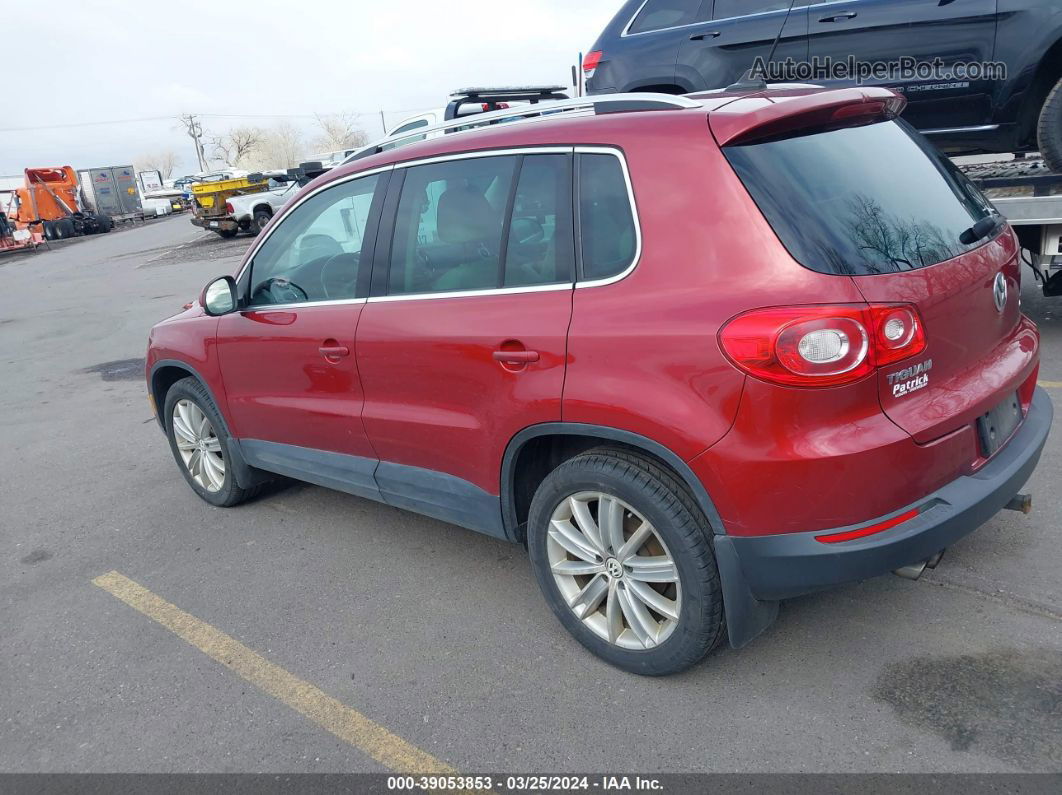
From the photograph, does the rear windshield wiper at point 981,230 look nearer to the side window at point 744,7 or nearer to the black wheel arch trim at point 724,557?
the black wheel arch trim at point 724,557

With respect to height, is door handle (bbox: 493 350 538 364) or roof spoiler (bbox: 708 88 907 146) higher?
roof spoiler (bbox: 708 88 907 146)

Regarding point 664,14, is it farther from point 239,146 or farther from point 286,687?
point 239,146

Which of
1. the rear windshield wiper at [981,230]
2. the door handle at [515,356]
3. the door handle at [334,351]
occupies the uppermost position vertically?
the rear windshield wiper at [981,230]

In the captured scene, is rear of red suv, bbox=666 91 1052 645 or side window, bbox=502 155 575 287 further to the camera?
side window, bbox=502 155 575 287

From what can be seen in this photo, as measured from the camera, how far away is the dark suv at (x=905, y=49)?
5.79m

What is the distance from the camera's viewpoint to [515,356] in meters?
2.99

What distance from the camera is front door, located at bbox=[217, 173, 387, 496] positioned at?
3758mm

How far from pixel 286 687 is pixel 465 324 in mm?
1473

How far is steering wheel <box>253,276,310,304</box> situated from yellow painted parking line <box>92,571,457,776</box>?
147 cm

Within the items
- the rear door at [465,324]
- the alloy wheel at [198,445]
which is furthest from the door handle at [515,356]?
the alloy wheel at [198,445]

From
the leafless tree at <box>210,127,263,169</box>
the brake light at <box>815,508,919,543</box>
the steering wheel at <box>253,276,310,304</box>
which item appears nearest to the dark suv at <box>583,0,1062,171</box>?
the steering wheel at <box>253,276,310,304</box>

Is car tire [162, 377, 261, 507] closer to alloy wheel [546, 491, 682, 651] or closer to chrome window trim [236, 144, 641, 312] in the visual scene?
chrome window trim [236, 144, 641, 312]

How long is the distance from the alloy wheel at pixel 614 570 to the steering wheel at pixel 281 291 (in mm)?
1753
